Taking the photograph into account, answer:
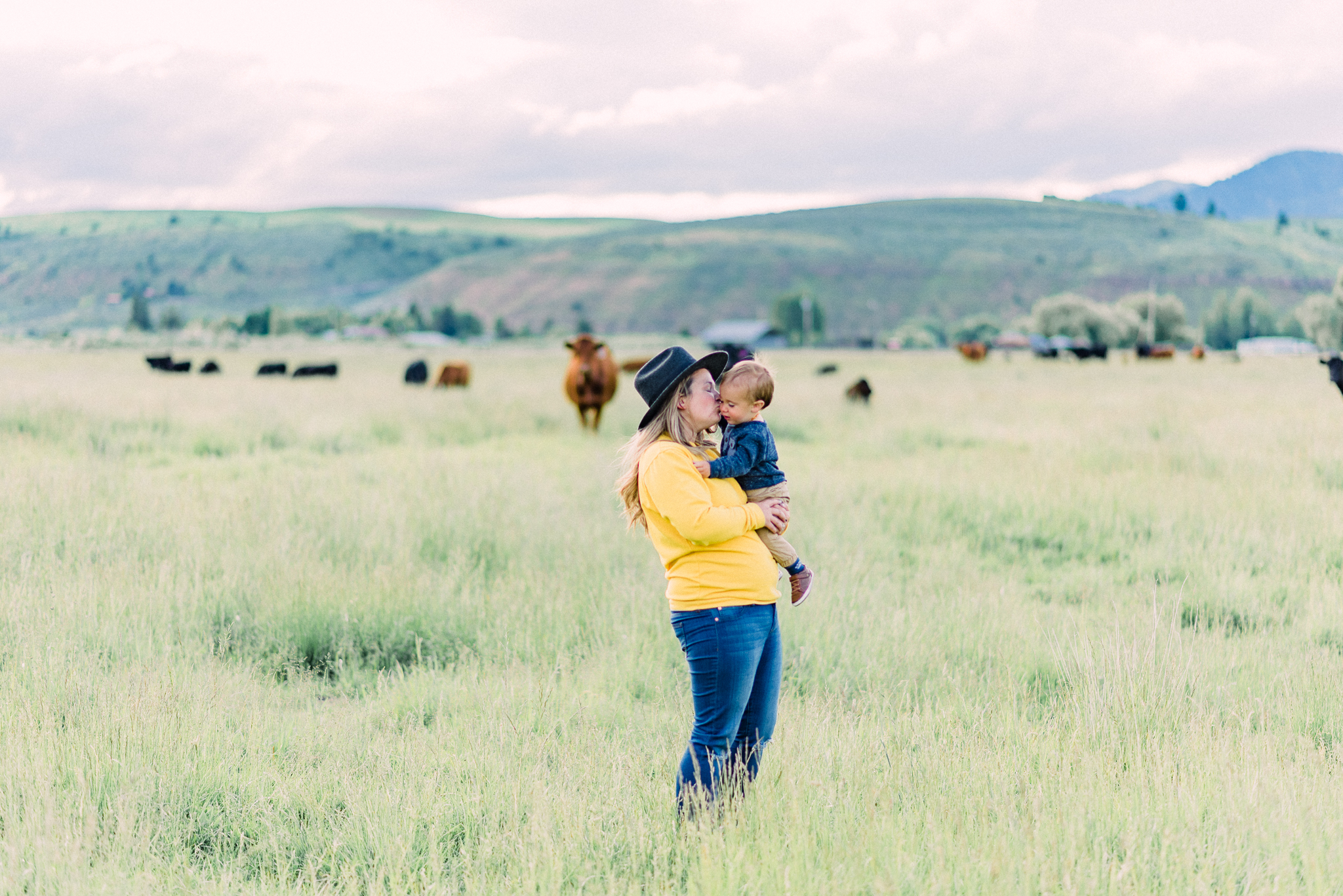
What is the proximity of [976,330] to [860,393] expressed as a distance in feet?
331

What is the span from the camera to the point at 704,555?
2.99 metres

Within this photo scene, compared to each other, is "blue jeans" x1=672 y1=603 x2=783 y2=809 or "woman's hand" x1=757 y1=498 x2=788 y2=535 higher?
"woman's hand" x1=757 y1=498 x2=788 y2=535

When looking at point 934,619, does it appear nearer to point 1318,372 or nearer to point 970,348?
point 1318,372

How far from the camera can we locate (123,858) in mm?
2914

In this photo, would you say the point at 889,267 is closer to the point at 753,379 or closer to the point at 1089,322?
the point at 1089,322

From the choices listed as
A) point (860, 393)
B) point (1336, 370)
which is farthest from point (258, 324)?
point (1336, 370)

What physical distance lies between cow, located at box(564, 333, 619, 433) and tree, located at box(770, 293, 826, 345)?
102902 mm

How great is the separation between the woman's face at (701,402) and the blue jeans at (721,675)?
0.60m

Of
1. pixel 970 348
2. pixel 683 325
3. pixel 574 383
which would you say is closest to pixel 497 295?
pixel 683 325

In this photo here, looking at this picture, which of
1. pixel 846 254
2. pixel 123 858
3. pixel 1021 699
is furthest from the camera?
pixel 846 254

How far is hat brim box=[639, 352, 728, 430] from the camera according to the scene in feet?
9.73

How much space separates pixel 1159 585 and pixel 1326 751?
117 inches

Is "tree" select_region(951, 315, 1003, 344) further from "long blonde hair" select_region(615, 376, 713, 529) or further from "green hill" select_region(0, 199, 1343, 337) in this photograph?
"long blonde hair" select_region(615, 376, 713, 529)

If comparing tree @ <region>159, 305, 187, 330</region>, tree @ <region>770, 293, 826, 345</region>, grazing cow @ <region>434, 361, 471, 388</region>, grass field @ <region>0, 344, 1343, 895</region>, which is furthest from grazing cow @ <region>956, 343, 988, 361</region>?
tree @ <region>159, 305, 187, 330</region>
